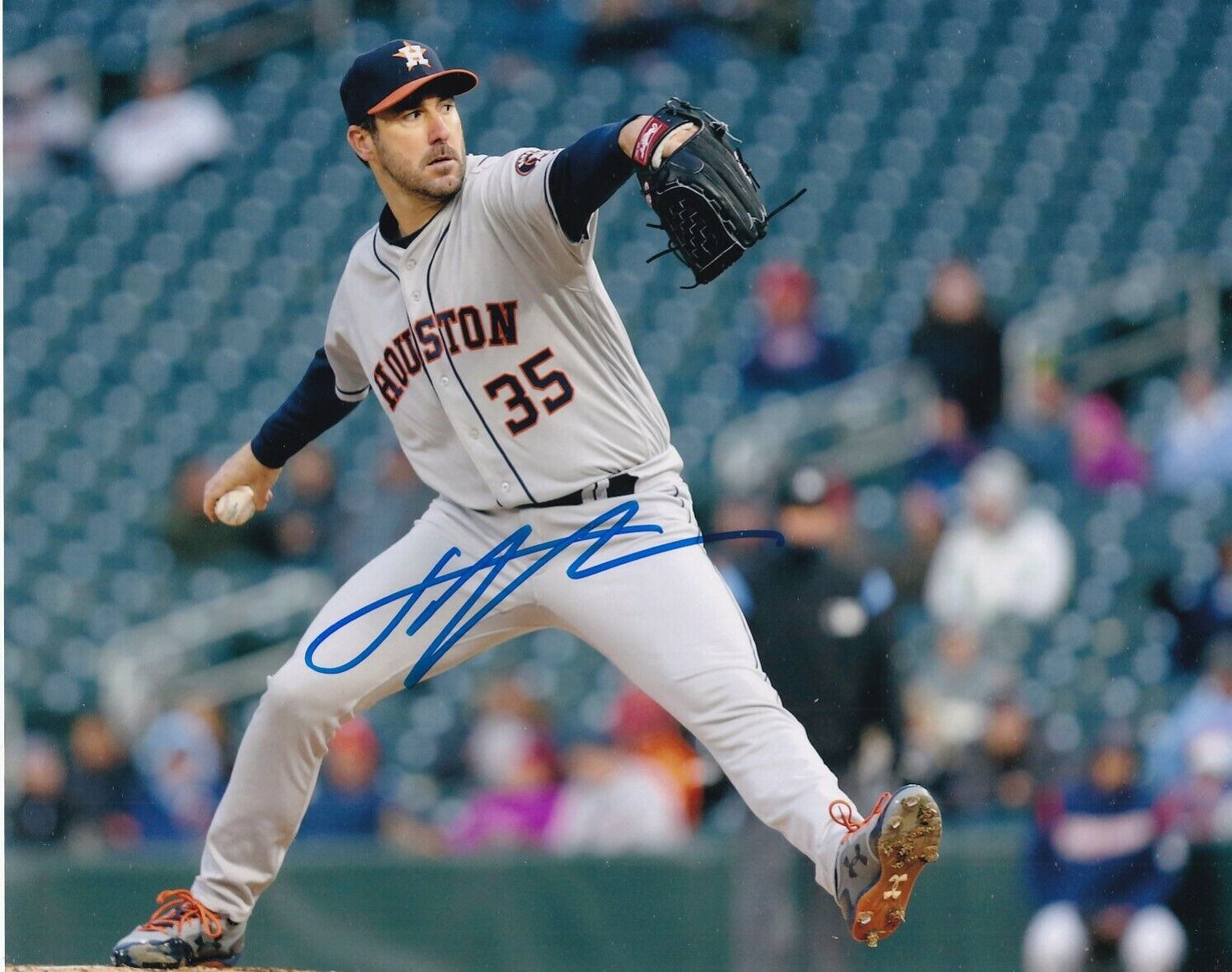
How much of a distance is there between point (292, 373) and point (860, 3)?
138 inches

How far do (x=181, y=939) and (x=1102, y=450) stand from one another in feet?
16.0

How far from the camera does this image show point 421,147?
123 inches

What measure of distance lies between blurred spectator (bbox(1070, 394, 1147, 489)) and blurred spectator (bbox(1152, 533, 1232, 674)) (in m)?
0.73

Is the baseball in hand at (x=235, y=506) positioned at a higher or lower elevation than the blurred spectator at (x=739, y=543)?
higher

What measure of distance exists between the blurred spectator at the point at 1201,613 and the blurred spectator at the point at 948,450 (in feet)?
2.85

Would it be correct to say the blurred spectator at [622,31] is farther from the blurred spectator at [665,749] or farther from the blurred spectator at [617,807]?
the blurred spectator at [617,807]

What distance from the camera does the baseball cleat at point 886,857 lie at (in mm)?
2684

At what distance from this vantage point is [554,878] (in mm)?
5531

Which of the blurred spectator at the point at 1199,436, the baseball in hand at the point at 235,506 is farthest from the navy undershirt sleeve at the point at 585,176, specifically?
the blurred spectator at the point at 1199,436

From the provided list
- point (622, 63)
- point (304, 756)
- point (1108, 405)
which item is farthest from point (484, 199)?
point (622, 63)

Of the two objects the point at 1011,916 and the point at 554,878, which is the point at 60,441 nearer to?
the point at 554,878

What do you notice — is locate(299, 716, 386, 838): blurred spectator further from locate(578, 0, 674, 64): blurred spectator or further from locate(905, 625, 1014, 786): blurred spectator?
locate(578, 0, 674, 64): blurred spectator

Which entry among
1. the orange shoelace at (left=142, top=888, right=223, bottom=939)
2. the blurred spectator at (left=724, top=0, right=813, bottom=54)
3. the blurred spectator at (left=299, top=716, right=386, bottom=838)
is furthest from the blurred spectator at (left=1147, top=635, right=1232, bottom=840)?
the blurred spectator at (left=724, top=0, right=813, bottom=54)

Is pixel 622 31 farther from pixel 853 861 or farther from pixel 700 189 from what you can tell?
pixel 853 861
